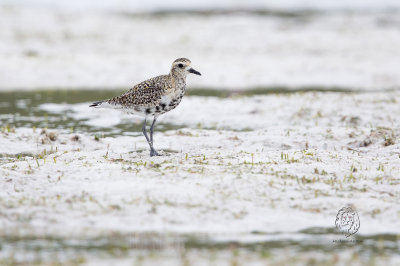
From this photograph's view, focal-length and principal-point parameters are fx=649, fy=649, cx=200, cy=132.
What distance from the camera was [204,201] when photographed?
994 centimetres

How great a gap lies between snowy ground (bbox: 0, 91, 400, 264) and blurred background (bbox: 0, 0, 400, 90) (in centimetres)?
1292

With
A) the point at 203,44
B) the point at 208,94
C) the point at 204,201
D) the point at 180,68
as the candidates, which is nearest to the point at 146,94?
the point at 180,68

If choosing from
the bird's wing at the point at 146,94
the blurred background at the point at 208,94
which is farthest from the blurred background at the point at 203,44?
the bird's wing at the point at 146,94

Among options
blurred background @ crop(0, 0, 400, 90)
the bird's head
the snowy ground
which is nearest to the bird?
the bird's head

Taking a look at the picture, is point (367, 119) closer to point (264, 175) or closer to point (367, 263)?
point (264, 175)

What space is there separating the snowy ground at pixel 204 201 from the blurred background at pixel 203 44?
42.4ft

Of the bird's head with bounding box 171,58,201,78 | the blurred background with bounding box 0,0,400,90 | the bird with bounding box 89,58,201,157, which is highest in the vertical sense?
the blurred background with bounding box 0,0,400,90

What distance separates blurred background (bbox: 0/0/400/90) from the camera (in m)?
27.7

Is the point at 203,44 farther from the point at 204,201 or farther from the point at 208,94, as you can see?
the point at 204,201

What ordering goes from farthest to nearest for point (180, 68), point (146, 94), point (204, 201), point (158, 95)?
point (180, 68), point (146, 94), point (158, 95), point (204, 201)

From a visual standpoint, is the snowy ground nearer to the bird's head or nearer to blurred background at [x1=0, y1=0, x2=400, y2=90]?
the bird's head

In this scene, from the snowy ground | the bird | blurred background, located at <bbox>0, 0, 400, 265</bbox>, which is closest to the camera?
the snowy ground

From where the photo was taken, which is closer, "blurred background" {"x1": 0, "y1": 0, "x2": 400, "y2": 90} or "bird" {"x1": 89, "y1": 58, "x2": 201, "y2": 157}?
"bird" {"x1": 89, "y1": 58, "x2": 201, "y2": 157}

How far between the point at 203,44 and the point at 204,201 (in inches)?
988
